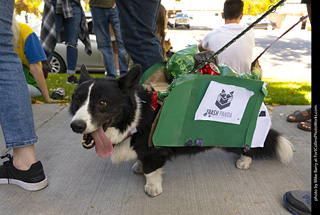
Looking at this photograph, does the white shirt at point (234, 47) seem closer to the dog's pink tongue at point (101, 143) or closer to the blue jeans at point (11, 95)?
the dog's pink tongue at point (101, 143)

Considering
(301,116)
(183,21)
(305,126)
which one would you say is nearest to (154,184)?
(305,126)

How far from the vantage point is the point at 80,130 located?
1841 millimetres

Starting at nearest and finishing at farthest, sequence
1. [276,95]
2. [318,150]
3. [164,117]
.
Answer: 1. [318,150]
2. [164,117]
3. [276,95]

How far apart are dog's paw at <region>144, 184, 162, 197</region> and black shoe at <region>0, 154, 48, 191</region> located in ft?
2.75

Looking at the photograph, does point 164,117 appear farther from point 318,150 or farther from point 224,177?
point 318,150

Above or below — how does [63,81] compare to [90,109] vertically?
below

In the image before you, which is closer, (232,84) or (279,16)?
(232,84)

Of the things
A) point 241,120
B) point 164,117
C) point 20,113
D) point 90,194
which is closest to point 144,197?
point 90,194

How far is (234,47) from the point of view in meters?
3.83

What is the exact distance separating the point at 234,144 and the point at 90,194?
124cm

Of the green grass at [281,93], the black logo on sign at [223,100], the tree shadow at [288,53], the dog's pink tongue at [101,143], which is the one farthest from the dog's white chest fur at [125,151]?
the tree shadow at [288,53]

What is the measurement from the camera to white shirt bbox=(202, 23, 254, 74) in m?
3.84

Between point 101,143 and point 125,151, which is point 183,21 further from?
point 101,143

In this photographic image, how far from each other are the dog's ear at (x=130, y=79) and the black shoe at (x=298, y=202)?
1392mm
